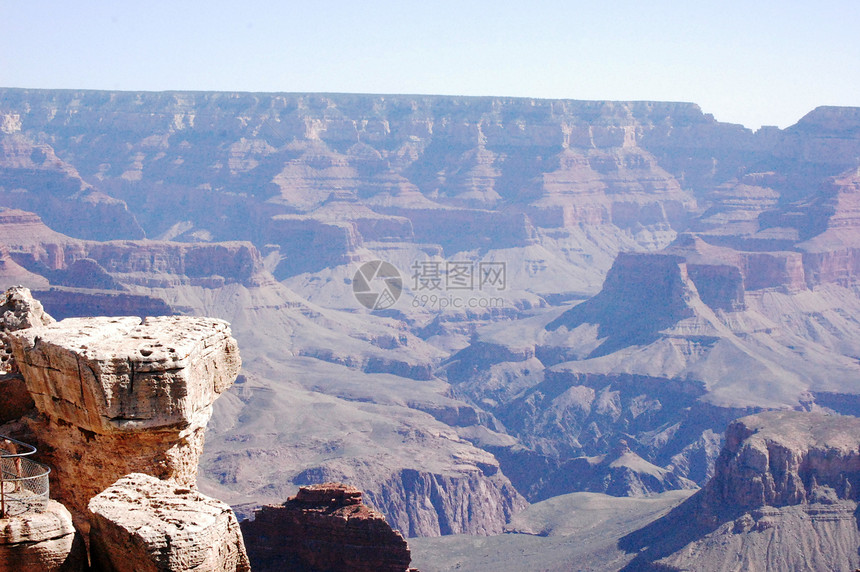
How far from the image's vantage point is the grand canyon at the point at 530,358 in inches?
2458

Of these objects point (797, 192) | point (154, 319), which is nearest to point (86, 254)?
point (797, 192)

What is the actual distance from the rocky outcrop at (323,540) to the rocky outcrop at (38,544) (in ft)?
81.9

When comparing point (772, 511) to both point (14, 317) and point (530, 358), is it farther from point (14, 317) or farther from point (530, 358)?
point (530, 358)

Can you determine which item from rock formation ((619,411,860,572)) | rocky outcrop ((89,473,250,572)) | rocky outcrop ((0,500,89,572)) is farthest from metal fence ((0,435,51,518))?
rock formation ((619,411,860,572))

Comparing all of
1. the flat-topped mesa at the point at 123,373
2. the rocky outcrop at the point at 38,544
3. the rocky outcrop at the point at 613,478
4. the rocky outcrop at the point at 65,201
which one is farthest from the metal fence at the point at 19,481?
the rocky outcrop at the point at 65,201

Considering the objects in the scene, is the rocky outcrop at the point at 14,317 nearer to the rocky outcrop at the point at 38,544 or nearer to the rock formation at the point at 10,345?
the rock formation at the point at 10,345

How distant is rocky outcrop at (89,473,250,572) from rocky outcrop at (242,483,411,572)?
24.5 meters

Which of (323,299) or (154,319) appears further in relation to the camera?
(323,299)

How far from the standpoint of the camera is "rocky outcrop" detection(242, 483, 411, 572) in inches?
1416

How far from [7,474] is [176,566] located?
11.0 ft

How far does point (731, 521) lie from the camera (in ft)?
197

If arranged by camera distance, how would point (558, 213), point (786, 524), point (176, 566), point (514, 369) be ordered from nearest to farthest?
point (176, 566) → point (786, 524) → point (514, 369) → point (558, 213)

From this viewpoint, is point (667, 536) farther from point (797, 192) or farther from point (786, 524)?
point (797, 192)

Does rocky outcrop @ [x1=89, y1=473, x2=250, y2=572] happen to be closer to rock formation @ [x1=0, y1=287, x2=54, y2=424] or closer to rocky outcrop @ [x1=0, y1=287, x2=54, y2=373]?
rock formation @ [x1=0, y1=287, x2=54, y2=424]
